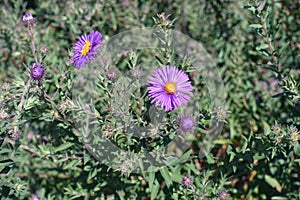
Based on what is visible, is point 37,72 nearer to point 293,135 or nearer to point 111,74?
point 111,74

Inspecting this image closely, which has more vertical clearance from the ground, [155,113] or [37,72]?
[37,72]

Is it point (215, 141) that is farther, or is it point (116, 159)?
point (215, 141)

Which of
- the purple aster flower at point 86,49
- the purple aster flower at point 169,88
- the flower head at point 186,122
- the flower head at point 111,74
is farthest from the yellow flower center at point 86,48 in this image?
the flower head at point 186,122

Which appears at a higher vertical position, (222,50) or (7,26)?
(7,26)

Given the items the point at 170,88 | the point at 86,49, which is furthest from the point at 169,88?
the point at 86,49

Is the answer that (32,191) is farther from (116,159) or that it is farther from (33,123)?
(116,159)

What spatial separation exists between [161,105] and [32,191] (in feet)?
3.84

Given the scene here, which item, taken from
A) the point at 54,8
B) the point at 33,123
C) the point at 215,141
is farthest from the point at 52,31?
the point at 215,141

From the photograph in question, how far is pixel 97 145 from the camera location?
191 cm

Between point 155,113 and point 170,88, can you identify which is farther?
point 155,113

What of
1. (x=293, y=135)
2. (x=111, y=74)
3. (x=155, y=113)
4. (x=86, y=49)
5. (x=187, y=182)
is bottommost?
(x=187, y=182)

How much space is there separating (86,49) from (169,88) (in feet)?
1.15

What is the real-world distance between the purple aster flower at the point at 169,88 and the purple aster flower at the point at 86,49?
0.23 m

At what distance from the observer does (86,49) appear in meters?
1.70
